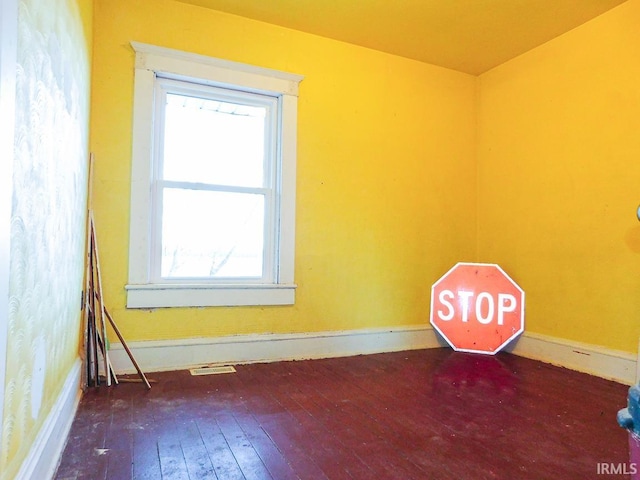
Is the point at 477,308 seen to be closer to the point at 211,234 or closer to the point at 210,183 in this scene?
the point at 211,234

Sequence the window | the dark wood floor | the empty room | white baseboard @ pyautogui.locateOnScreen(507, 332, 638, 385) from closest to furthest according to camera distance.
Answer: the dark wood floor
the empty room
white baseboard @ pyautogui.locateOnScreen(507, 332, 638, 385)
the window

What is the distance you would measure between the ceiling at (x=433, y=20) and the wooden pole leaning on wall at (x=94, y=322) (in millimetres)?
1726

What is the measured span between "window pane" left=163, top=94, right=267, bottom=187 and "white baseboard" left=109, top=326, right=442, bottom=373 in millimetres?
1149

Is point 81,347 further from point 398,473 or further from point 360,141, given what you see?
point 360,141

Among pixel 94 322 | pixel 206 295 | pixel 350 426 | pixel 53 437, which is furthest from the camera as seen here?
pixel 206 295

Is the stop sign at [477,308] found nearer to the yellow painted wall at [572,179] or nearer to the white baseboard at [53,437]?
the yellow painted wall at [572,179]

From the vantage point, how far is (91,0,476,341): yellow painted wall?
8.87 feet

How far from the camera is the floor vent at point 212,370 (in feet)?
8.84

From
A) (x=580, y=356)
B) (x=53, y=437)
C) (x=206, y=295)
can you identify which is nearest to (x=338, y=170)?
(x=206, y=295)

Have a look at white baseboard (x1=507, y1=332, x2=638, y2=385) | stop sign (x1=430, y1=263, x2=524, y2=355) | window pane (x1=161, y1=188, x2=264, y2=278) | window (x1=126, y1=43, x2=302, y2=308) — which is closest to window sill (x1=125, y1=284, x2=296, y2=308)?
window (x1=126, y1=43, x2=302, y2=308)

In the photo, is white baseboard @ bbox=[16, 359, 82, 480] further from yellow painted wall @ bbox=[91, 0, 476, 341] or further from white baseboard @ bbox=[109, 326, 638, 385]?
yellow painted wall @ bbox=[91, 0, 476, 341]

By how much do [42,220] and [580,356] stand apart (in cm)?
329

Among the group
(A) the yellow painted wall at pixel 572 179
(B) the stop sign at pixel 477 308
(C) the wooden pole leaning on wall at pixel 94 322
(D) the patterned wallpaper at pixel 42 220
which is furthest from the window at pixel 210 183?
(A) the yellow painted wall at pixel 572 179

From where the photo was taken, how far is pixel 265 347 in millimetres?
3025
